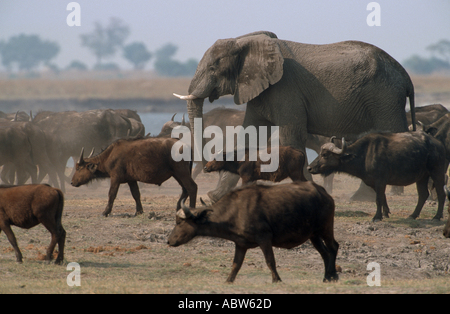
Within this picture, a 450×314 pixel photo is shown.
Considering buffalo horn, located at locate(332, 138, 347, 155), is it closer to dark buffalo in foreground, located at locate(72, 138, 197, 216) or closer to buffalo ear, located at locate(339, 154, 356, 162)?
buffalo ear, located at locate(339, 154, 356, 162)

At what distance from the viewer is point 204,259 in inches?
356

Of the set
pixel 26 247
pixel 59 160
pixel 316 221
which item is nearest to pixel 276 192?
pixel 316 221

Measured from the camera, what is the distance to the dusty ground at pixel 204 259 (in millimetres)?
6957

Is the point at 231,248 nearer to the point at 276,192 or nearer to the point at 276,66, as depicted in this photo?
the point at 276,192

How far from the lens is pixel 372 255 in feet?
31.3

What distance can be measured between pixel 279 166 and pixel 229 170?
3.07 ft

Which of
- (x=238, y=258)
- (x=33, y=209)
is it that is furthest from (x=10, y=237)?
(x=238, y=258)

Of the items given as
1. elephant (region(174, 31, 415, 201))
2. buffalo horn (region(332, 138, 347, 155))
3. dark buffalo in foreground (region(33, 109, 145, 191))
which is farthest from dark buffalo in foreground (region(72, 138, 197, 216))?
dark buffalo in foreground (region(33, 109, 145, 191))

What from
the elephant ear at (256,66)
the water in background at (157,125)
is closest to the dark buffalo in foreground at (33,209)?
the elephant ear at (256,66)

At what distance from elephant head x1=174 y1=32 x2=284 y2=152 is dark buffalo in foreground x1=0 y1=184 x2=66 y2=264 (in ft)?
15.8

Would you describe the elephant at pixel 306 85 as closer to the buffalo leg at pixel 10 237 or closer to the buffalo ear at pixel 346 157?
the buffalo ear at pixel 346 157

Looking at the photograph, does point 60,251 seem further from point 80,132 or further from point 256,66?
point 80,132

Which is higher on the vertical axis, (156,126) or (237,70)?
(237,70)

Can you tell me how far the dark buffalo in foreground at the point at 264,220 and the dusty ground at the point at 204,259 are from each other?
18.8 inches
